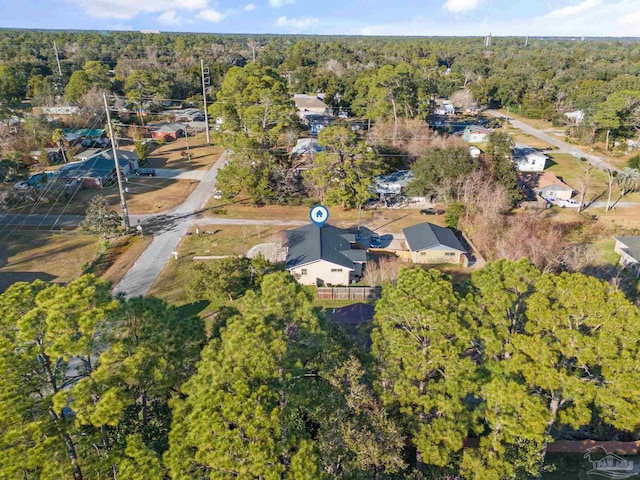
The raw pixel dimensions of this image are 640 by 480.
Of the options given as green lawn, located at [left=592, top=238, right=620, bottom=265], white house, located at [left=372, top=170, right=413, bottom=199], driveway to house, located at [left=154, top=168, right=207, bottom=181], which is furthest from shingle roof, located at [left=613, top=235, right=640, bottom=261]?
driveway to house, located at [left=154, top=168, right=207, bottom=181]

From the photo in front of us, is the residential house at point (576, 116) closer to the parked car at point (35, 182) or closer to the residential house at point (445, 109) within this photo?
the residential house at point (445, 109)

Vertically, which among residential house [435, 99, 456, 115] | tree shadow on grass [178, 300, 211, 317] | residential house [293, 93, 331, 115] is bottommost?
tree shadow on grass [178, 300, 211, 317]

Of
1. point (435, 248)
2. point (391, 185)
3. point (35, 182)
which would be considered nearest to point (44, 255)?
point (35, 182)

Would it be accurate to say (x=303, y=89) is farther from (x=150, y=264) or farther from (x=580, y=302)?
(x=580, y=302)

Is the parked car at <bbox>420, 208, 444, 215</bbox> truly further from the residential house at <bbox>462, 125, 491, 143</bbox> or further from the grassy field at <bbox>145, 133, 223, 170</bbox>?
the residential house at <bbox>462, 125, 491, 143</bbox>

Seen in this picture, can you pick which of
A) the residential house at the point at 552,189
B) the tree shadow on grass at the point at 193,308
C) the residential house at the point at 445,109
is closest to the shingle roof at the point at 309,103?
the residential house at the point at 445,109
